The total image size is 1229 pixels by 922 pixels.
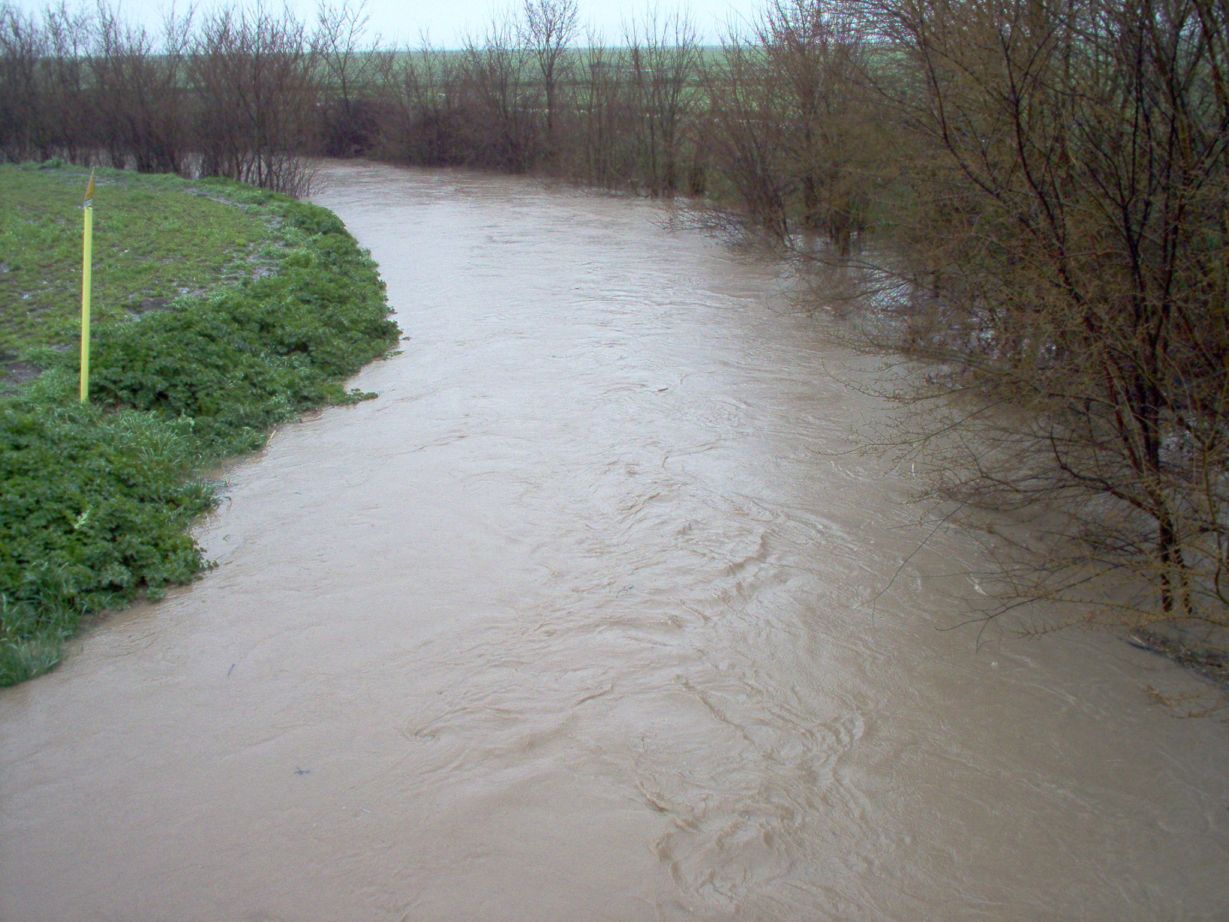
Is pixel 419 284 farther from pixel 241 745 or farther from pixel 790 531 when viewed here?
pixel 241 745

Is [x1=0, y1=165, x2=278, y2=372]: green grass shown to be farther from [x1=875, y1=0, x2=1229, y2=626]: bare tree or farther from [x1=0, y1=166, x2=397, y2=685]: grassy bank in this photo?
[x1=875, y1=0, x2=1229, y2=626]: bare tree

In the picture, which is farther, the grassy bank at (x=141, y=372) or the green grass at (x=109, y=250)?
the green grass at (x=109, y=250)

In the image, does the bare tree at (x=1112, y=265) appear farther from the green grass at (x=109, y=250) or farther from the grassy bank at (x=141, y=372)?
the green grass at (x=109, y=250)

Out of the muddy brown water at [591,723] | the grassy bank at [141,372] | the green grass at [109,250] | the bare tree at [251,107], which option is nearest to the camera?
the muddy brown water at [591,723]

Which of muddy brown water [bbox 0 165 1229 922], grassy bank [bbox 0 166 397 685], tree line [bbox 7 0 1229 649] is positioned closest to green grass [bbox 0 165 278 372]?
grassy bank [bbox 0 166 397 685]

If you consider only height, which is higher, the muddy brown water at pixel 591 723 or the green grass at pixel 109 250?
the green grass at pixel 109 250

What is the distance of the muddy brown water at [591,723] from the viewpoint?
14.8 ft

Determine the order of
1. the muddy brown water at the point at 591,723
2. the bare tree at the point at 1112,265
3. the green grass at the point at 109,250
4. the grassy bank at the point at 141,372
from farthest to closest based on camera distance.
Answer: the green grass at the point at 109,250, the grassy bank at the point at 141,372, the bare tree at the point at 1112,265, the muddy brown water at the point at 591,723

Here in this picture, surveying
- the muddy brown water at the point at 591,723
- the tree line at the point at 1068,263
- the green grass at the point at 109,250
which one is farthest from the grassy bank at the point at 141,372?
the tree line at the point at 1068,263

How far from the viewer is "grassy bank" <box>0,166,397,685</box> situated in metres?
6.70

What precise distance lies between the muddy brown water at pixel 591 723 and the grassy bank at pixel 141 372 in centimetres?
41

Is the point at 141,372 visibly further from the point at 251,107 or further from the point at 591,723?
the point at 251,107

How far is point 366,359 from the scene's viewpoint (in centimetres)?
1266

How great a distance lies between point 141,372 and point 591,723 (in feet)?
20.7
